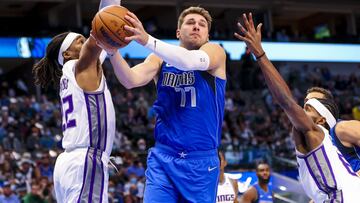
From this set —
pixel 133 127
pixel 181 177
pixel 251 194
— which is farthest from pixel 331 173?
pixel 133 127

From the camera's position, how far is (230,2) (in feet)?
97.8

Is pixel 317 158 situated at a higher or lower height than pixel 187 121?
lower

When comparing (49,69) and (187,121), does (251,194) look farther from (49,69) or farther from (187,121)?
(49,69)

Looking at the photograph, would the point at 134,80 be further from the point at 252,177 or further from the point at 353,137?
the point at 252,177

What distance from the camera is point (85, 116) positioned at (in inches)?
206

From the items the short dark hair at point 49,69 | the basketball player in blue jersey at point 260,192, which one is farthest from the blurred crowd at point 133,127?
the short dark hair at point 49,69

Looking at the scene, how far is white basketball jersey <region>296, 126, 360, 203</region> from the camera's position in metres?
5.11

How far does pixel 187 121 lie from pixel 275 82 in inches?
36.6

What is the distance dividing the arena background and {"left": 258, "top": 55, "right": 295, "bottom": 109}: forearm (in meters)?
6.38

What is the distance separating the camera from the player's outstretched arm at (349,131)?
5.34 metres

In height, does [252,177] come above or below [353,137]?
below

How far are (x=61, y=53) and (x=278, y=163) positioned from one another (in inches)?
515

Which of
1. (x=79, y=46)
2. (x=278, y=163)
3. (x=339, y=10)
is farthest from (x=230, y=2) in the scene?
(x=79, y=46)

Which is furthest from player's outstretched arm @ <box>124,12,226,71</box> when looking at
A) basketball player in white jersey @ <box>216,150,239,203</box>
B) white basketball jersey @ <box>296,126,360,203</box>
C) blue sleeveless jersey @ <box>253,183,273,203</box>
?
blue sleeveless jersey @ <box>253,183,273,203</box>
